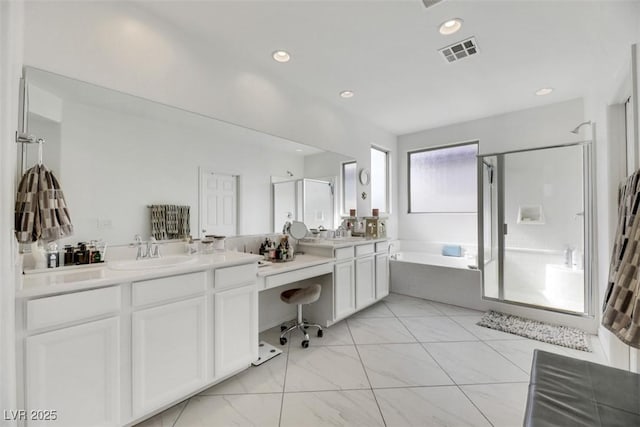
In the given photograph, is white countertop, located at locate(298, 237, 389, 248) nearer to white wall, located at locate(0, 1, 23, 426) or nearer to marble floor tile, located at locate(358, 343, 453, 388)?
marble floor tile, located at locate(358, 343, 453, 388)

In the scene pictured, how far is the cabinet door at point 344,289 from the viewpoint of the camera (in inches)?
108

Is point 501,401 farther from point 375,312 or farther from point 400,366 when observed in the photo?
point 375,312

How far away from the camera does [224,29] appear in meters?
1.99

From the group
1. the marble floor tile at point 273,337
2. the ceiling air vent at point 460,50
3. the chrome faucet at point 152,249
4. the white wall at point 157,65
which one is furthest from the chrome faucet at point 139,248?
the ceiling air vent at point 460,50

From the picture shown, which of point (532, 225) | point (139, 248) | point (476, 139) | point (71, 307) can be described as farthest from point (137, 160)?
point (532, 225)

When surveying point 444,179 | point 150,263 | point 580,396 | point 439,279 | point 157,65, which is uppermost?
point 157,65

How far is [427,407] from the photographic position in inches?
65.7

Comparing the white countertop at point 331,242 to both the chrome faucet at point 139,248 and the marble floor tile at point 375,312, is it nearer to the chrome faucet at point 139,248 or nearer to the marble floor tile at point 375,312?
the marble floor tile at point 375,312

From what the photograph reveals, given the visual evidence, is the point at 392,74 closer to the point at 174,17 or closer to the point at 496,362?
the point at 174,17

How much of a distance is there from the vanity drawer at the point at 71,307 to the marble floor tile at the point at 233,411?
853mm

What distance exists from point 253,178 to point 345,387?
6.40 ft

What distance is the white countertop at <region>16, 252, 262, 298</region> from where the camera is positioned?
117 centimetres

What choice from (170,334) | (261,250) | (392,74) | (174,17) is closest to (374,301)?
(261,250)

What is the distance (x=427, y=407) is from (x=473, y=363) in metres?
0.77
